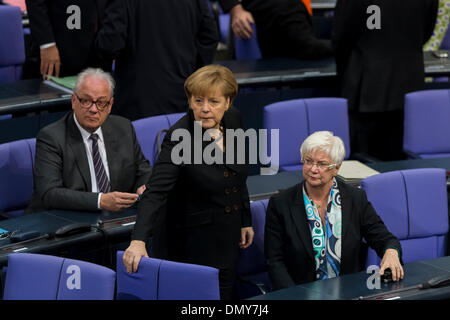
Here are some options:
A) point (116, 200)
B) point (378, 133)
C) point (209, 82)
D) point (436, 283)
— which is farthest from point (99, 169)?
point (378, 133)

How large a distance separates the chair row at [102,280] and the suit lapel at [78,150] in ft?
3.13

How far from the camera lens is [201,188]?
11.4 feet

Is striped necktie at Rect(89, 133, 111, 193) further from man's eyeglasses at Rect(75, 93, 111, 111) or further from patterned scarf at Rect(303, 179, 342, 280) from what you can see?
patterned scarf at Rect(303, 179, 342, 280)

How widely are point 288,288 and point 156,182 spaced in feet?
2.19

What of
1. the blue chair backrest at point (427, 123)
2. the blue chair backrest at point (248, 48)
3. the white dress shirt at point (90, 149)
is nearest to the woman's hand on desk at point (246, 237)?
the white dress shirt at point (90, 149)

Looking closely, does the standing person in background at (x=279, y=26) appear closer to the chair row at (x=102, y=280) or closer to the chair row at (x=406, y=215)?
the chair row at (x=406, y=215)

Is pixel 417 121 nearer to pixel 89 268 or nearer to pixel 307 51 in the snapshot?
pixel 307 51

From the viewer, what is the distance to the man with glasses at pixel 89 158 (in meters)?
3.98

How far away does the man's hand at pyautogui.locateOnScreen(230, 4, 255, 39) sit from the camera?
6.20 m

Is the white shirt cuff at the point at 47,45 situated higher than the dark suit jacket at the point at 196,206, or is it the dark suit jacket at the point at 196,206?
the white shirt cuff at the point at 47,45

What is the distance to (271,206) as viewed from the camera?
12.0 ft

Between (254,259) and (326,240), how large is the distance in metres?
0.46

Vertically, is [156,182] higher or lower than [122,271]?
higher
